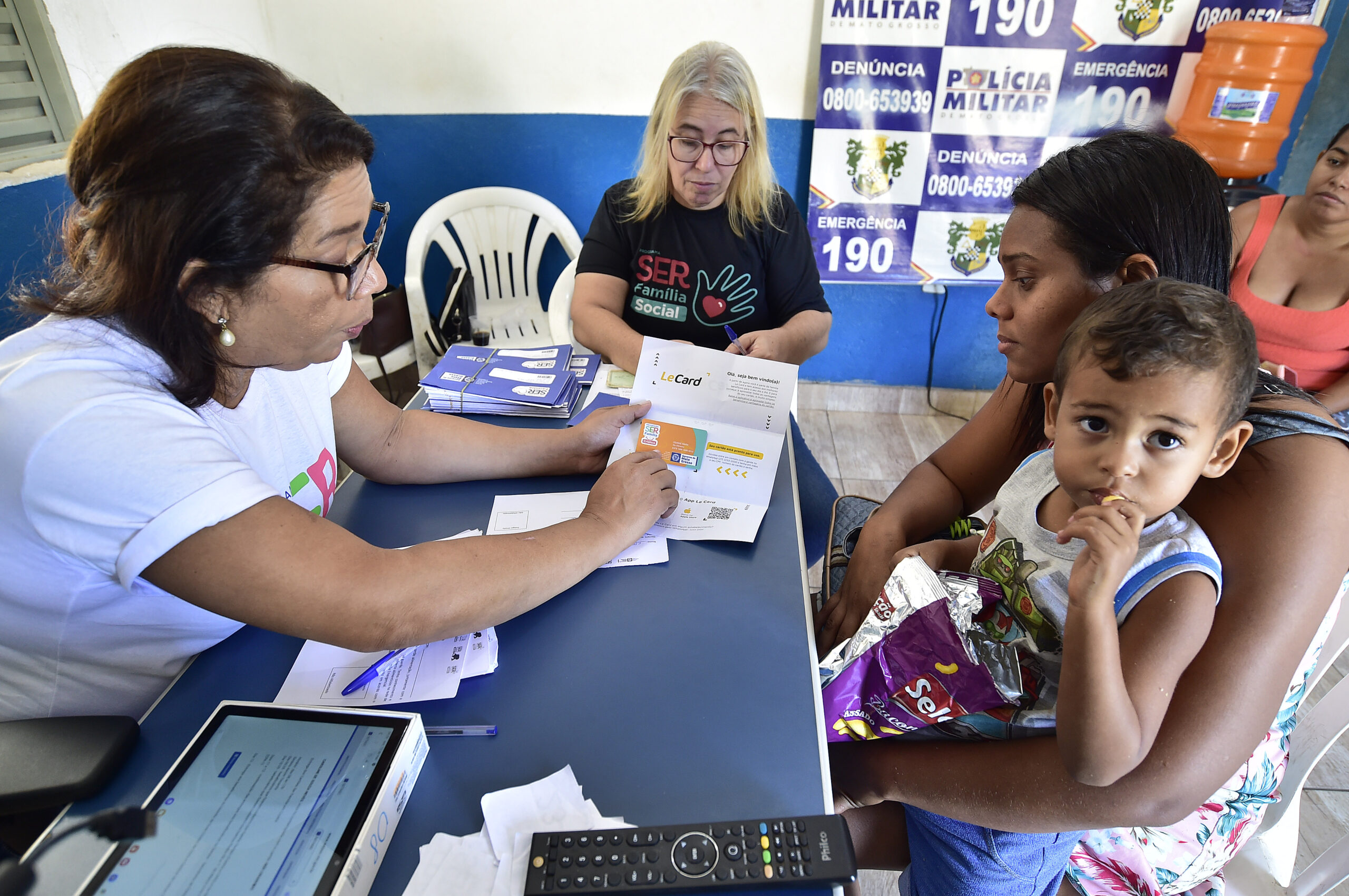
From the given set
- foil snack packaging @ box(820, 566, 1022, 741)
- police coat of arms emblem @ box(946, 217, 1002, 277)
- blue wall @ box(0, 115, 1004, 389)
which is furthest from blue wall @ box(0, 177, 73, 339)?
police coat of arms emblem @ box(946, 217, 1002, 277)

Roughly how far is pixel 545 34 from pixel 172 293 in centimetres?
234

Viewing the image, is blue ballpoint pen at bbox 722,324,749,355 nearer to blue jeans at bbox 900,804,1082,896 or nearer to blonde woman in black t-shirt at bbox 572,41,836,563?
blonde woman in black t-shirt at bbox 572,41,836,563

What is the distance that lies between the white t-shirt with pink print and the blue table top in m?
0.09

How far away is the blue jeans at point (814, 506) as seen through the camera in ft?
4.88

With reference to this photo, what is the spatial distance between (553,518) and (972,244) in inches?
95.0

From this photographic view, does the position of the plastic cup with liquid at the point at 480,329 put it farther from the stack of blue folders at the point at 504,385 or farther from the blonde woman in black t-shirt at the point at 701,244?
the stack of blue folders at the point at 504,385

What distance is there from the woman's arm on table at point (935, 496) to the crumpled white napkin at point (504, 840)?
1.83 ft

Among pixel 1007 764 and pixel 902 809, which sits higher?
pixel 1007 764

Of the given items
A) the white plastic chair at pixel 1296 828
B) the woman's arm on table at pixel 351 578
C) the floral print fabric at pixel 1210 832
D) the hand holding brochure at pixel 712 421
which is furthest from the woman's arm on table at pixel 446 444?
the white plastic chair at pixel 1296 828

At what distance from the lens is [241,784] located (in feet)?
2.20

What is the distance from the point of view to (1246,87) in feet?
7.91

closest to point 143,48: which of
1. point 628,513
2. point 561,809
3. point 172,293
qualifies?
point 172,293

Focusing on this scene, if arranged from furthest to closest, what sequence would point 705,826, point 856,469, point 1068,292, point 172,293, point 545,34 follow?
point 856,469
point 545,34
point 1068,292
point 172,293
point 705,826

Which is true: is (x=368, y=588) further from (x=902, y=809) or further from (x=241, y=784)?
(x=902, y=809)
